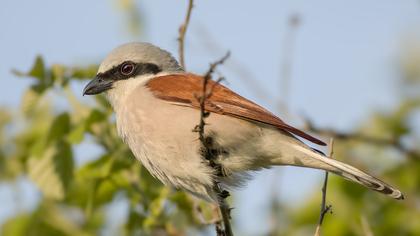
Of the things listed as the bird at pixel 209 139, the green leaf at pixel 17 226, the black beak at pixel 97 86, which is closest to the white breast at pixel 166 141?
the bird at pixel 209 139

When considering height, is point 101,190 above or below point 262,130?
below

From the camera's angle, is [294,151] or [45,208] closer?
[294,151]

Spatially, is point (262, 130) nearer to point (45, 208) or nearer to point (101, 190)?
point (101, 190)

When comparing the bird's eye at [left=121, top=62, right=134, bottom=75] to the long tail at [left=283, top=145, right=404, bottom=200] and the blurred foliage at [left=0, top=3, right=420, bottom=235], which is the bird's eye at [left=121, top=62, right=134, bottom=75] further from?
the long tail at [left=283, top=145, right=404, bottom=200]

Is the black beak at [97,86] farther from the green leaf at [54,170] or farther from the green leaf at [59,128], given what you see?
the green leaf at [54,170]

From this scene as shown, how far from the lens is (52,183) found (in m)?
4.92

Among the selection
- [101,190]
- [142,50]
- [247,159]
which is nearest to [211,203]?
[247,159]

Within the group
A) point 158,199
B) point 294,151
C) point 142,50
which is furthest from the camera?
point 142,50

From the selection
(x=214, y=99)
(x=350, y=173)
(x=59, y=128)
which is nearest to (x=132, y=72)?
(x=59, y=128)

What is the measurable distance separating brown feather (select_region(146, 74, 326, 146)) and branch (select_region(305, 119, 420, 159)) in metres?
0.78

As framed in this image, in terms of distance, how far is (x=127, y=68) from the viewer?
516cm

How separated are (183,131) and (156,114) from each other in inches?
9.9

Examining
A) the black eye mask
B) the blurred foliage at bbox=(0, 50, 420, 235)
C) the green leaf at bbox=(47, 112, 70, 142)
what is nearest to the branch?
the blurred foliage at bbox=(0, 50, 420, 235)

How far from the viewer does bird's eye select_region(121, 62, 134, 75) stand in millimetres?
5137
